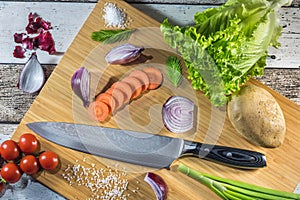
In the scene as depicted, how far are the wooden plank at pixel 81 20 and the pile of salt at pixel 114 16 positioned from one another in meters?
0.12

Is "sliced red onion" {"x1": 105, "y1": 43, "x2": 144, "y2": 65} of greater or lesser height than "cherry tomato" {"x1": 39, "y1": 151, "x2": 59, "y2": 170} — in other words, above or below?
above

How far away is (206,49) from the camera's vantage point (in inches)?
74.2

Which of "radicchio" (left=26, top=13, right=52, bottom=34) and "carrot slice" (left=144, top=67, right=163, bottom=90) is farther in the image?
"radicchio" (left=26, top=13, right=52, bottom=34)

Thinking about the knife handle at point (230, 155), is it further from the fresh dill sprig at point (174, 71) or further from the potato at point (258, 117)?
the fresh dill sprig at point (174, 71)

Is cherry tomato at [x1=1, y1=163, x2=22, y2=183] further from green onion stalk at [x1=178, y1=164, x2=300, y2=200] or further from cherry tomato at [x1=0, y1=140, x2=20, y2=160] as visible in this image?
green onion stalk at [x1=178, y1=164, x2=300, y2=200]

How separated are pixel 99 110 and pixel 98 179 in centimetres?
25

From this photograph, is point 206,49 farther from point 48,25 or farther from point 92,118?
point 48,25

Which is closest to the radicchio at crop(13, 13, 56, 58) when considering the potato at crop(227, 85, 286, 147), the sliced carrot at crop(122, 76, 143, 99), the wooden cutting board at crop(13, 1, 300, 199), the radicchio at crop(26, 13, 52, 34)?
the radicchio at crop(26, 13, 52, 34)

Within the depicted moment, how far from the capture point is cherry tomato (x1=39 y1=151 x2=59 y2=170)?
6.24ft

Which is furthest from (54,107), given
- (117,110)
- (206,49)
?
(206,49)

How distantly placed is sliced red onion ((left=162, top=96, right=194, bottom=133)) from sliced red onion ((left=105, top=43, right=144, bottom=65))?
208 mm

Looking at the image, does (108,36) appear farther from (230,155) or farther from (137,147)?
(230,155)

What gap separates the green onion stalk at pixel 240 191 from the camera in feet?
6.24

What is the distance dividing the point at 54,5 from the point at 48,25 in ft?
0.28
